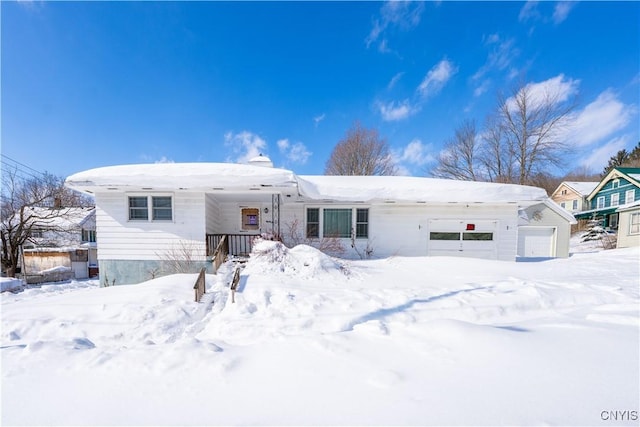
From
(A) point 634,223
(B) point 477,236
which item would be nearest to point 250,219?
(B) point 477,236

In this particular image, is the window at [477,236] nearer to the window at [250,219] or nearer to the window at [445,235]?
the window at [445,235]

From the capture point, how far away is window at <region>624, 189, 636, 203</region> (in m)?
20.8

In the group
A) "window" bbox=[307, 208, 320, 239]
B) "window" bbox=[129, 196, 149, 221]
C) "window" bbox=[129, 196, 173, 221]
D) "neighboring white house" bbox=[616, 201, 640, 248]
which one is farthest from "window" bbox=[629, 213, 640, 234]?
"window" bbox=[129, 196, 149, 221]

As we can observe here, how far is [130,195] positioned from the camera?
311 inches

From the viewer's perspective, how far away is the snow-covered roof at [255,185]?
23.5 feet

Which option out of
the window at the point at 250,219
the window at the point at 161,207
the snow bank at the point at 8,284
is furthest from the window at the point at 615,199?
the snow bank at the point at 8,284

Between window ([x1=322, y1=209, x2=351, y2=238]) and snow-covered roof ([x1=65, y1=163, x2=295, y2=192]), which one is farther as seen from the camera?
window ([x1=322, y1=209, x2=351, y2=238])

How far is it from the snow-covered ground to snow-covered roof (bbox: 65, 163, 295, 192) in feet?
12.5

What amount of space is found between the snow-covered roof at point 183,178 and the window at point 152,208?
30.2 inches

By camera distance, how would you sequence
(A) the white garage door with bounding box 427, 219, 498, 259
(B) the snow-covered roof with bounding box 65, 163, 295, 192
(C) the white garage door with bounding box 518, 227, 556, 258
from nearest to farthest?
1. (B) the snow-covered roof with bounding box 65, 163, 295, 192
2. (A) the white garage door with bounding box 427, 219, 498, 259
3. (C) the white garage door with bounding box 518, 227, 556, 258

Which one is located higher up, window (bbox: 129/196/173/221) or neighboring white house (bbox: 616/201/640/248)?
window (bbox: 129/196/173/221)

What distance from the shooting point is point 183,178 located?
7.23 metres

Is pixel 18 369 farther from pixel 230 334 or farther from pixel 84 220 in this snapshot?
pixel 84 220

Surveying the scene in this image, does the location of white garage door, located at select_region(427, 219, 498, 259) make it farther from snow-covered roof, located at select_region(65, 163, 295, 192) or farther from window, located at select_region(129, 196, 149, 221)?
window, located at select_region(129, 196, 149, 221)
